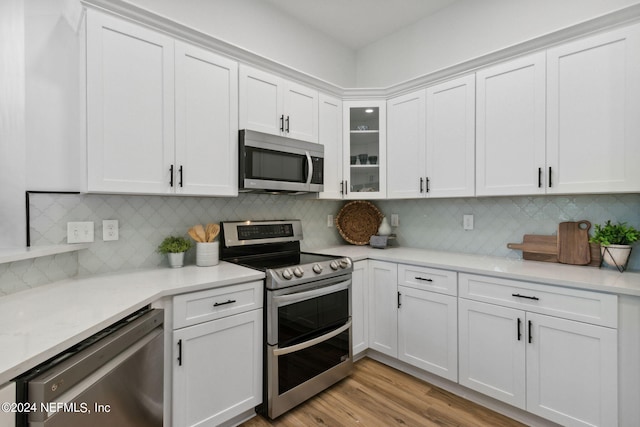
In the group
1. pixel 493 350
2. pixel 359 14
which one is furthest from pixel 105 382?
pixel 359 14

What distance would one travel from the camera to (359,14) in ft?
9.60

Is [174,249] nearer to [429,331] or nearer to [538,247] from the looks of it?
[429,331]

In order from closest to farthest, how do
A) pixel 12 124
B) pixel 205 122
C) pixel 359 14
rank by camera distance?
pixel 12 124 → pixel 205 122 → pixel 359 14

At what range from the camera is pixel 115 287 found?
1.57 m

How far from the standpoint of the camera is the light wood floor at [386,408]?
74.9 inches

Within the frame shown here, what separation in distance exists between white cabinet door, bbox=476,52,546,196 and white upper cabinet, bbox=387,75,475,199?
79 mm

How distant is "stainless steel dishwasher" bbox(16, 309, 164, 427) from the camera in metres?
0.84

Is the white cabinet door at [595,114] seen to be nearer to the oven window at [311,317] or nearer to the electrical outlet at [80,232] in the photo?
the oven window at [311,317]

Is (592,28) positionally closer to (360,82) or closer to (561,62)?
(561,62)

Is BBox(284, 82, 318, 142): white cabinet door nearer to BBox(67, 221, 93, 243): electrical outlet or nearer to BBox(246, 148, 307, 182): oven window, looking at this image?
→ BBox(246, 148, 307, 182): oven window

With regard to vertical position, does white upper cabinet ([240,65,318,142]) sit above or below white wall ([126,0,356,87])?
below

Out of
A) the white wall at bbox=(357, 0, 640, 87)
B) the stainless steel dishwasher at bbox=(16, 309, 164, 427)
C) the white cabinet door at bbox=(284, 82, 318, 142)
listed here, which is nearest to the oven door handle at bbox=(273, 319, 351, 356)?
the stainless steel dishwasher at bbox=(16, 309, 164, 427)

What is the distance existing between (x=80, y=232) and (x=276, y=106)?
4.99 feet

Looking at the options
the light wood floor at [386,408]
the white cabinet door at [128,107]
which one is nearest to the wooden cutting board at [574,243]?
the light wood floor at [386,408]
